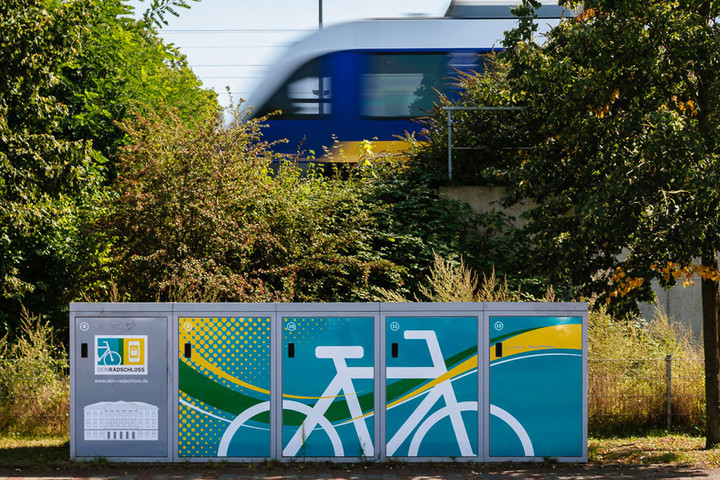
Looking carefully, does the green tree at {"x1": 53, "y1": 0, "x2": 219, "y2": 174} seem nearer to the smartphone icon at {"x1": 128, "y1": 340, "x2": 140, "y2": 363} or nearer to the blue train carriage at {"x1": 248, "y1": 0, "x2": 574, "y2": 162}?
the blue train carriage at {"x1": 248, "y1": 0, "x2": 574, "y2": 162}

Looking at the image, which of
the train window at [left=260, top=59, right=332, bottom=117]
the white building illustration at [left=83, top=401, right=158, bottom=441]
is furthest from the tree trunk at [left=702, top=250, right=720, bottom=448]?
the train window at [left=260, top=59, right=332, bottom=117]

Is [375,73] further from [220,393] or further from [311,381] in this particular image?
[220,393]

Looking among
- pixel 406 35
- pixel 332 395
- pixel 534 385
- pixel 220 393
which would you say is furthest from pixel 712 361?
pixel 406 35

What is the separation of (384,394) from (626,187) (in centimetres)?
334

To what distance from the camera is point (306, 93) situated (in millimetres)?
16281

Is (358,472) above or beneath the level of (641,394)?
beneath

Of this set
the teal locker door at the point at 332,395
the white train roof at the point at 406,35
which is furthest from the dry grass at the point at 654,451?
the white train roof at the point at 406,35

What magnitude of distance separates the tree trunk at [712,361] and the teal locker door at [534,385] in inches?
83.3

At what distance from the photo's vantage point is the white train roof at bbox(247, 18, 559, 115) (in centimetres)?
1602

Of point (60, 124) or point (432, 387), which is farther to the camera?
point (60, 124)

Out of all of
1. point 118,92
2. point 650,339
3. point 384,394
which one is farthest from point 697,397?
point 118,92

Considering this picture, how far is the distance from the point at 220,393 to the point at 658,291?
29.4ft

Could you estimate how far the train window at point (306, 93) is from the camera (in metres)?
16.2

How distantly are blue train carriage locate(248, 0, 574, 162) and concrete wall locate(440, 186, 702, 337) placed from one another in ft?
8.66
